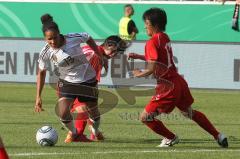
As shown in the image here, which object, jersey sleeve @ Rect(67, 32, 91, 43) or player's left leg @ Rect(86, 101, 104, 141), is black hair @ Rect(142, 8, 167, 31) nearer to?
jersey sleeve @ Rect(67, 32, 91, 43)

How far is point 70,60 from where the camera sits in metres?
13.6

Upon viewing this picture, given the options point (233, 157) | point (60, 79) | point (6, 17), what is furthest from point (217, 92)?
point (233, 157)

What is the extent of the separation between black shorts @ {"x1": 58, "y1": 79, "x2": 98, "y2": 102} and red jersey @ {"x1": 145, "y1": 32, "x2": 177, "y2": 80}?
4.29 ft

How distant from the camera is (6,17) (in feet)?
95.9

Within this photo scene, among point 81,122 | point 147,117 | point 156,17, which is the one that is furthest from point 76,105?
point 156,17

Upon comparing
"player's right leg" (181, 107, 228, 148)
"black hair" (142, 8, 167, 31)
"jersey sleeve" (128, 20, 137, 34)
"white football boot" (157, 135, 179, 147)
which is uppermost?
A: "black hair" (142, 8, 167, 31)

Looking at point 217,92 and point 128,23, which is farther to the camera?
point 128,23

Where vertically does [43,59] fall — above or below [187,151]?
above

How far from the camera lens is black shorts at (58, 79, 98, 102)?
1370 cm

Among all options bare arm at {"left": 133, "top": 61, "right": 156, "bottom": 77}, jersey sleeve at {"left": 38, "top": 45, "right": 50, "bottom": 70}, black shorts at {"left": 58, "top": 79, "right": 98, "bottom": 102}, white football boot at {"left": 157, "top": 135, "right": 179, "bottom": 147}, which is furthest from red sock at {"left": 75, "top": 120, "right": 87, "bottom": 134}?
bare arm at {"left": 133, "top": 61, "right": 156, "bottom": 77}

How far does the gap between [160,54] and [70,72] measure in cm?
163

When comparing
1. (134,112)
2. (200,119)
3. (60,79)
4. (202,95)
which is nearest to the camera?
(200,119)

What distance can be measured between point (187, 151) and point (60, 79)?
2.61 metres

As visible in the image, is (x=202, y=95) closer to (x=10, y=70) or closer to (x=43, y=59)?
(x=10, y=70)
